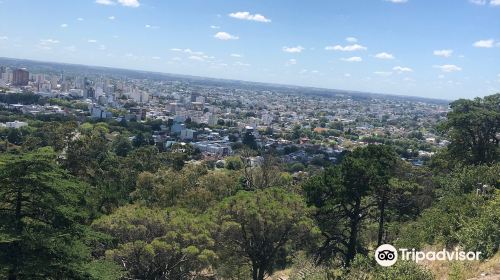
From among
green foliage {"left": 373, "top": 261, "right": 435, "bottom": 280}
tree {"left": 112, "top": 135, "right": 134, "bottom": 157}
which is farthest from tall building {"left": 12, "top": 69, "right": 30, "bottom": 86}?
green foliage {"left": 373, "top": 261, "right": 435, "bottom": 280}

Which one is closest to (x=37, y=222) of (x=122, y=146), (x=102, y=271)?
(x=102, y=271)

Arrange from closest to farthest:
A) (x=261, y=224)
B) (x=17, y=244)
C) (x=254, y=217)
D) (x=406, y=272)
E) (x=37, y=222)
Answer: (x=406, y=272) < (x=17, y=244) < (x=37, y=222) < (x=254, y=217) < (x=261, y=224)

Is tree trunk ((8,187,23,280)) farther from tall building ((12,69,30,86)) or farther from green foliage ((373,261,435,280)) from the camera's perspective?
tall building ((12,69,30,86))

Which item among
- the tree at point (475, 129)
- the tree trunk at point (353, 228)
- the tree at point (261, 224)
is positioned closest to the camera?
the tree at point (261, 224)

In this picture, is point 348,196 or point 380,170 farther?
point 380,170

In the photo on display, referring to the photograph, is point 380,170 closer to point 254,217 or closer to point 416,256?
point 254,217

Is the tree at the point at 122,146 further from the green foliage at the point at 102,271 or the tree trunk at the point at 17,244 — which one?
the tree trunk at the point at 17,244

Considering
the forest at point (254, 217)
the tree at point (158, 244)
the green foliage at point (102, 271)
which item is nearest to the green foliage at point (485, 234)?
the forest at point (254, 217)
